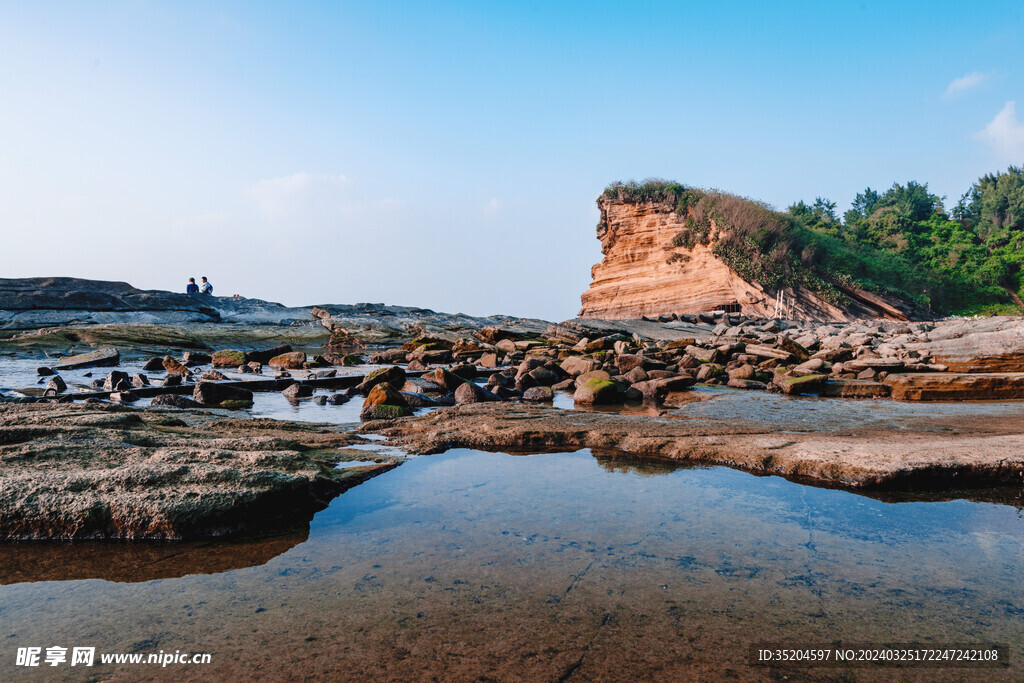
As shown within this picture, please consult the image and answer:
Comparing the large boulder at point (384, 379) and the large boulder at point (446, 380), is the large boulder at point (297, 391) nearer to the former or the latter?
the large boulder at point (384, 379)

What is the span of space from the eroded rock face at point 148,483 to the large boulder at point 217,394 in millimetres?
3306

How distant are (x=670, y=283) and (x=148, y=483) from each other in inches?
1272

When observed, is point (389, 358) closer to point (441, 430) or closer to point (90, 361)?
point (90, 361)

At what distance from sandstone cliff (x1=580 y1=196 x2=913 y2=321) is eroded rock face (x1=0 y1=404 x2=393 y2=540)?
29.8 m

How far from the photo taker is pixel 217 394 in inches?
281

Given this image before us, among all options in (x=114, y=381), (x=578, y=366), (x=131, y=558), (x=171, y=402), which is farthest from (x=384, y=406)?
(x=114, y=381)

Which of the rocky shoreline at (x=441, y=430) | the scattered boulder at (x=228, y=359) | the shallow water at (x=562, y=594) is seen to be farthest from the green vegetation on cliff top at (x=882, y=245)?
the shallow water at (x=562, y=594)

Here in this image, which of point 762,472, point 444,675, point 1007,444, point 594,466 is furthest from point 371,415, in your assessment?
point 1007,444

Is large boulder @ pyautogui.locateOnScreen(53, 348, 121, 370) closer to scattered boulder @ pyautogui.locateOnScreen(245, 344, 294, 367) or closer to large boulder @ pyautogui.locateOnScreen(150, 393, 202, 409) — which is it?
scattered boulder @ pyautogui.locateOnScreen(245, 344, 294, 367)

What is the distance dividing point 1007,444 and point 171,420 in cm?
616

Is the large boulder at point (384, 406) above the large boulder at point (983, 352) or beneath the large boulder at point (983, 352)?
beneath

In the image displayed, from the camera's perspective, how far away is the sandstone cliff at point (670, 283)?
2986 centimetres

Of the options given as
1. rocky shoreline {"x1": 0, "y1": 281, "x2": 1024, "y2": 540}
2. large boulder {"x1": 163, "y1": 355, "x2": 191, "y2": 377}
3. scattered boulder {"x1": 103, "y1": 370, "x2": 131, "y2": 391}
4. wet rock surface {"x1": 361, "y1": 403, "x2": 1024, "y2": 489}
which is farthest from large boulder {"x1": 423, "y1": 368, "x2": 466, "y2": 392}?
large boulder {"x1": 163, "y1": 355, "x2": 191, "y2": 377}

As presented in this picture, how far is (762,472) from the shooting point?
11.8 feet
